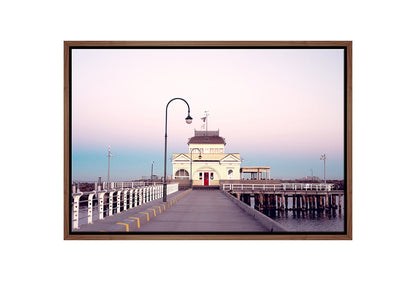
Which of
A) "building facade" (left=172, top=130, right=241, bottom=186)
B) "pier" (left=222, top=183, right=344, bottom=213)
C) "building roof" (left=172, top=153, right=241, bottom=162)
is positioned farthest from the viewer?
"building roof" (left=172, top=153, right=241, bottom=162)

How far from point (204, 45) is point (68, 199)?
16.0ft

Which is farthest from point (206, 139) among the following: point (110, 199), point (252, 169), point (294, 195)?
point (110, 199)

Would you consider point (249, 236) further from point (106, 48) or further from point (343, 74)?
point (106, 48)

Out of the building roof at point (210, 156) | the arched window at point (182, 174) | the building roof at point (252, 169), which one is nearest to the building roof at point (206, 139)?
the building roof at point (210, 156)

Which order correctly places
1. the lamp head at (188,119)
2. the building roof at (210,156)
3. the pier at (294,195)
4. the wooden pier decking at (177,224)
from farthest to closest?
the building roof at (210,156) < the pier at (294,195) < the lamp head at (188,119) < the wooden pier decking at (177,224)

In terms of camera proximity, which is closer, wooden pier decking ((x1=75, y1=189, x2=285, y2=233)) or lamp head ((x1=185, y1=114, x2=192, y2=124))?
wooden pier decking ((x1=75, y1=189, x2=285, y2=233))

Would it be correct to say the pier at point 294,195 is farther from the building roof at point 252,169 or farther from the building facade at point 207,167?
the building roof at point 252,169

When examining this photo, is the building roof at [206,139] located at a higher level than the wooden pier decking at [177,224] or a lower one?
higher

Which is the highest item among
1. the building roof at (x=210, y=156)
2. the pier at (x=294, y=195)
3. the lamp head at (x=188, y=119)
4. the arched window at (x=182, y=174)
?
the lamp head at (x=188, y=119)

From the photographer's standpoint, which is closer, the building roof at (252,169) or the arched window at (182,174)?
the arched window at (182,174)

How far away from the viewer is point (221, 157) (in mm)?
57719

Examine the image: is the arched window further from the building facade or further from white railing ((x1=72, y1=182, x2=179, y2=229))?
white railing ((x1=72, y1=182, x2=179, y2=229))

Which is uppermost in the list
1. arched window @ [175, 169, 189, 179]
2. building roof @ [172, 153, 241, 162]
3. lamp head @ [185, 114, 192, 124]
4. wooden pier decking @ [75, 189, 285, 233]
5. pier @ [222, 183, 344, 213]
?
lamp head @ [185, 114, 192, 124]

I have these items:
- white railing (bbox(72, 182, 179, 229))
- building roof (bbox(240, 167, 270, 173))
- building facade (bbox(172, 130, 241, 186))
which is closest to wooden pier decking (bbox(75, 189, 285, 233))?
white railing (bbox(72, 182, 179, 229))
